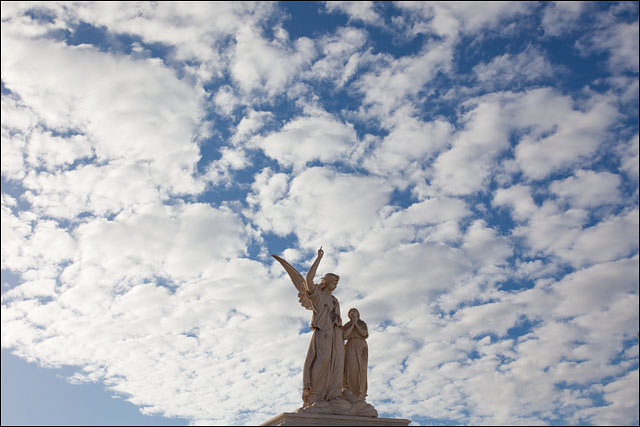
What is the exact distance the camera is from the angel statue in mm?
15219

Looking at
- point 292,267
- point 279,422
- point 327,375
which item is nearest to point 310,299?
point 292,267

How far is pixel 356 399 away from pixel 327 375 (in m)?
0.90

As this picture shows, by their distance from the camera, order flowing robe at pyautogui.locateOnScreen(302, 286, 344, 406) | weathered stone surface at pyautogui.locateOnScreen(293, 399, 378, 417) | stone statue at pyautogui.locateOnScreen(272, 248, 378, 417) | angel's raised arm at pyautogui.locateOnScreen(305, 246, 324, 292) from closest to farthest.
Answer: weathered stone surface at pyautogui.locateOnScreen(293, 399, 378, 417) < stone statue at pyautogui.locateOnScreen(272, 248, 378, 417) < flowing robe at pyautogui.locateOnScreen(302, 286, 344, 406) < angel's raised arm at pyautogui.locateOnScreen(305, 246, 324, 292)

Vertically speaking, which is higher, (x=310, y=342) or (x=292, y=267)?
(x=292, y=267)

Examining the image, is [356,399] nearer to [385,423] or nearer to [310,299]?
[385,423]

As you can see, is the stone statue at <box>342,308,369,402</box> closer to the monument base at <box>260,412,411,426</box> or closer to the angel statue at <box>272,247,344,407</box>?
the angel statue at <box>272,247,344,407</box>

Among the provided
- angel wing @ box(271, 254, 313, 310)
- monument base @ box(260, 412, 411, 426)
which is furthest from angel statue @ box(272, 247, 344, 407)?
monument base @ box(260, 412, 411, 426)

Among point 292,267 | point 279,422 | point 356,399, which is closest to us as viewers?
point 279,422

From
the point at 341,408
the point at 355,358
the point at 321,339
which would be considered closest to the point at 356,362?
the point at 355,358

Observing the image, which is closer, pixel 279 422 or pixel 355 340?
pixel 279 422

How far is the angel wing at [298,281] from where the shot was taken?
1640cm

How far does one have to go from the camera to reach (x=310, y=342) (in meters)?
15.9

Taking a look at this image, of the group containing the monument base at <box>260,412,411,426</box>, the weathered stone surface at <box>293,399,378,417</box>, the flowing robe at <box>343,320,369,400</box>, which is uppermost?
the flowing robe at <box>343,320,369,400</box>

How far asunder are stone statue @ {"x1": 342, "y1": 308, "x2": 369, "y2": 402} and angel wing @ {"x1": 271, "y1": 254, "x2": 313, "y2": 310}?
1171 mm
